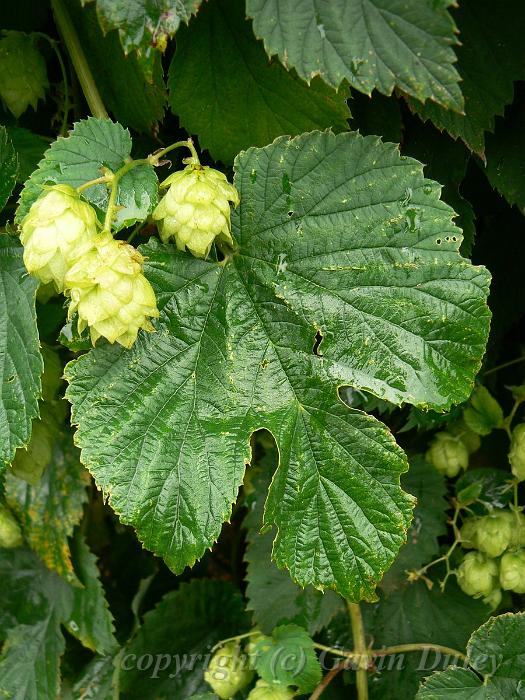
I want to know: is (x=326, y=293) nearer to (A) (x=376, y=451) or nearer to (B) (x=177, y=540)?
(A) (x=376, y=451)

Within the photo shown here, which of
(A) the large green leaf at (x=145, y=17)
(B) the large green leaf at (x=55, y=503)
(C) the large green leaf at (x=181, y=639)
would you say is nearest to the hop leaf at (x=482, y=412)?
(C) the large green leaf at (x=181, y=639)

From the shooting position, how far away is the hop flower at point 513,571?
161 cm

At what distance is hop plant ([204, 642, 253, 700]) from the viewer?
1.66 m

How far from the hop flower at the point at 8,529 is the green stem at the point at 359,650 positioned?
0.84 metres

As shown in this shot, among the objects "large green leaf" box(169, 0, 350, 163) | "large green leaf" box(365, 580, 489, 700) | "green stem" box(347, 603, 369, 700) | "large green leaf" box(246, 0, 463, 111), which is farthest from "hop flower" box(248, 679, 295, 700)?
"large green leaf" box(246, 0, 463, 111)

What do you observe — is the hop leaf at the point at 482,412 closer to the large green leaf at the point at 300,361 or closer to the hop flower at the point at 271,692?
the large green leaf at the point at 300,361

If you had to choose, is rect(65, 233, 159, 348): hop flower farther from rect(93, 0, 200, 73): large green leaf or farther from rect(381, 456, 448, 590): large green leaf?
rect(381, 456, 448, 590): large green leaf

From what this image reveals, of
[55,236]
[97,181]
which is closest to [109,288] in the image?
[55,236]

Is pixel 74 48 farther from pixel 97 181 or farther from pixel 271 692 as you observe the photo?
pixel 271 692

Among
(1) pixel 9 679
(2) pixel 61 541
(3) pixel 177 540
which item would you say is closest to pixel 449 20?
(3) pixel 177 540

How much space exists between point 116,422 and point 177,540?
0.22 meters

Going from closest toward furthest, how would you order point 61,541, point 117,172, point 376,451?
point 117,172 → point 376,451 → point 61,541

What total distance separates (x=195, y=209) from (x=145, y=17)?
27cm

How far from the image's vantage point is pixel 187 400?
1.20 m
